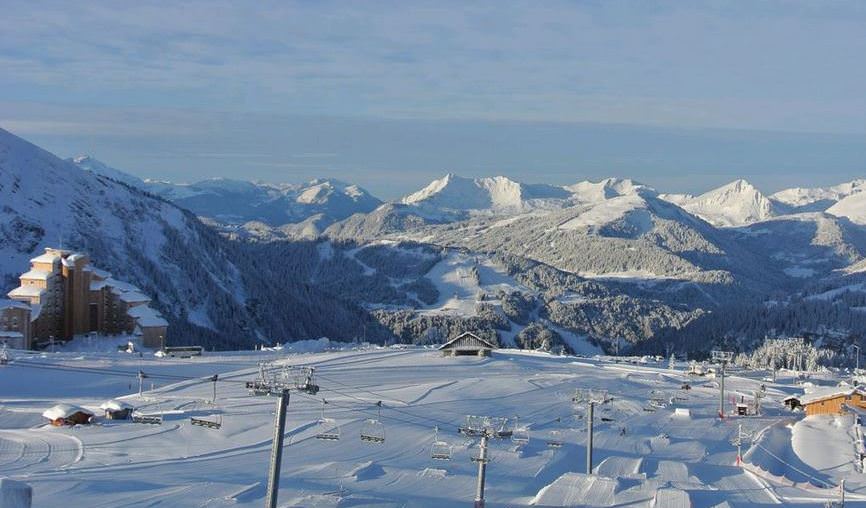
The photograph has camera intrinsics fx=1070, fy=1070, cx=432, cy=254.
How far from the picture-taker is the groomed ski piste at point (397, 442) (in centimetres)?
3822

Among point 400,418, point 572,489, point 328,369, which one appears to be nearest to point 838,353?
point 328,369

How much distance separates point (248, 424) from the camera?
166 ft

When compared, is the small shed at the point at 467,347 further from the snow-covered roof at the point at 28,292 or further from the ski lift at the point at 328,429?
the ski lift at the point at 328,429

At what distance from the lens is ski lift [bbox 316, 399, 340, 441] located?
46.5 meters

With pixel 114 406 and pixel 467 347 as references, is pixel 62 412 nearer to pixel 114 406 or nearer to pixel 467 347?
pixel 114 406

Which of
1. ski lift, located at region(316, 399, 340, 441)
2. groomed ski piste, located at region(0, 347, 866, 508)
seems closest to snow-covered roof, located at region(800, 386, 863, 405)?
groomed ski piste, located at region(0, 347, 866, 508)

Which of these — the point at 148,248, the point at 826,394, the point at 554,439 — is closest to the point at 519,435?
the point at 554,439

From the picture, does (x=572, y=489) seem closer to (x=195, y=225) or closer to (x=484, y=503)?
(x=484, y=503)

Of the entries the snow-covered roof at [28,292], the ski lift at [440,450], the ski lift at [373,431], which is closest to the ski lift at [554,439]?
the ski lift at [440,450]

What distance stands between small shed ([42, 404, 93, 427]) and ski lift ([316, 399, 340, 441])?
1060cm

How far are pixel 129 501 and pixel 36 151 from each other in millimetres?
126319

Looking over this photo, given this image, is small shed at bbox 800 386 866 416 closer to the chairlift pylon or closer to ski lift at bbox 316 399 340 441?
ski lift at bbox 316 399 340 441

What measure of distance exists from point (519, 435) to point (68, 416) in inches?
849

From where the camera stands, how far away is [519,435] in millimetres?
53438
